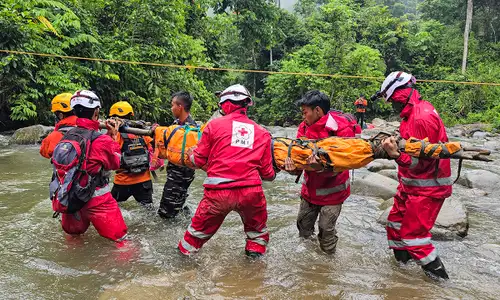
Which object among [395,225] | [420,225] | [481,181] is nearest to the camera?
[420,225]

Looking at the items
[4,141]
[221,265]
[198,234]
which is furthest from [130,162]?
[4,141]

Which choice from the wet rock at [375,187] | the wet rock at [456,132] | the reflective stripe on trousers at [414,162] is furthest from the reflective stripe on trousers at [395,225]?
the wet rock at [456,132]

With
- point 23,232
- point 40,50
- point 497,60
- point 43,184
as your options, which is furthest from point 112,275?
point 497,60

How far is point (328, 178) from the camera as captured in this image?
426 centimetres

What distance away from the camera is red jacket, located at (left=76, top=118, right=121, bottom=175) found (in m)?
3.99

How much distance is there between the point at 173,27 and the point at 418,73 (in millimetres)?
22648

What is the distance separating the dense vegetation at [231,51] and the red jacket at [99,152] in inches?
361

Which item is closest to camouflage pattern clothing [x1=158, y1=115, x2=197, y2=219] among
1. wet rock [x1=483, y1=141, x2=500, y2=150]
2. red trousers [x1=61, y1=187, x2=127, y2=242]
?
red trousers [x1=61, y1=187, x2=127, y2=242]

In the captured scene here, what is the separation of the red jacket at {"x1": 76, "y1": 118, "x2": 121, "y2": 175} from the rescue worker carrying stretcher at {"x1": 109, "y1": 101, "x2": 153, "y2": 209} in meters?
1.09

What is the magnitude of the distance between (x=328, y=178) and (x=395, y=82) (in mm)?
1207

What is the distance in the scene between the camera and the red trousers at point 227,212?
3.63m

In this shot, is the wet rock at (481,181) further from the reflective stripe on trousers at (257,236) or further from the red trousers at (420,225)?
the reflective stripe on trousers at (257,236)

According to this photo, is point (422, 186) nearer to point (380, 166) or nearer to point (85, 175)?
point (85, 175)

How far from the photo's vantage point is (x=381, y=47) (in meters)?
31.1
